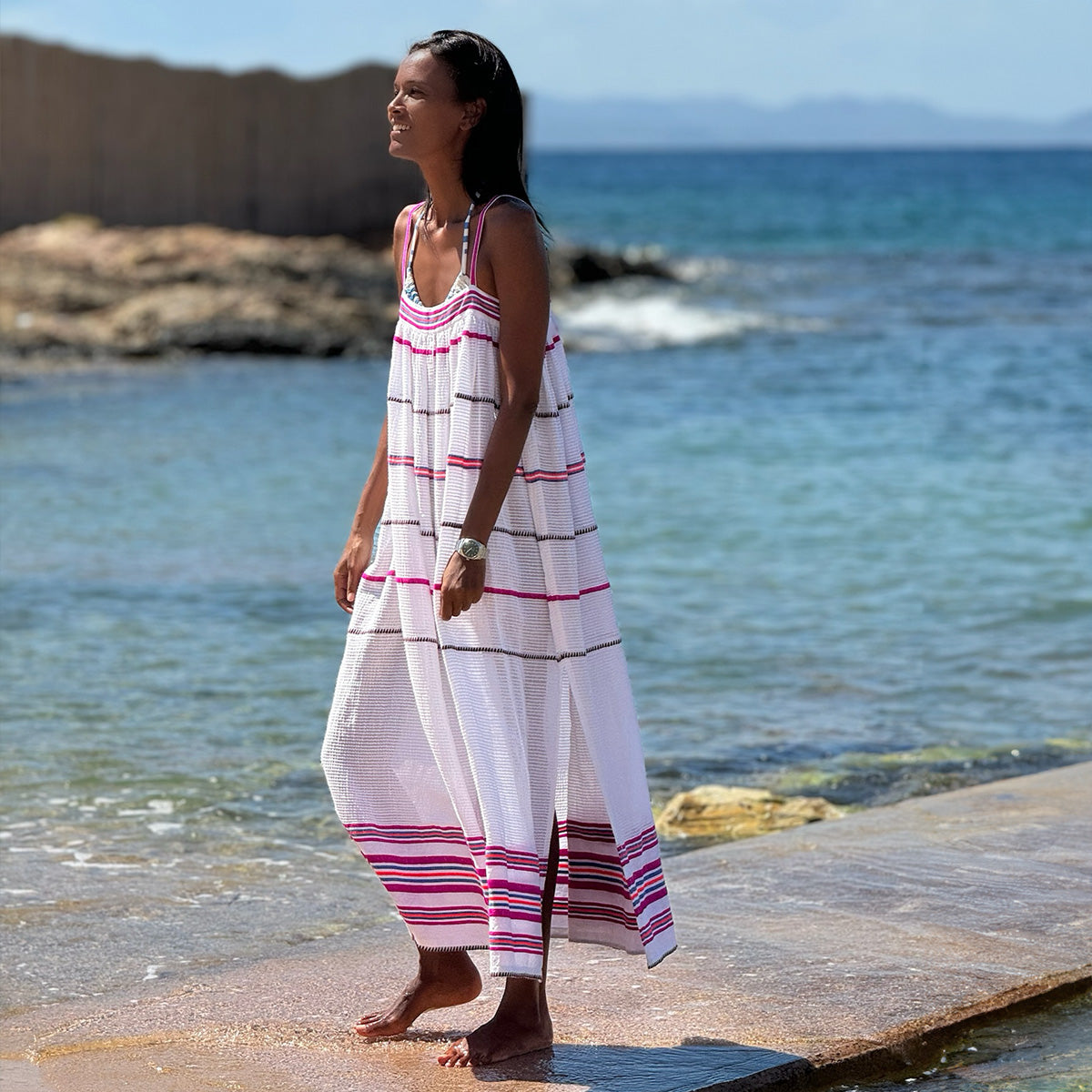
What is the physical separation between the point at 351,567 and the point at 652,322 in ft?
74.5

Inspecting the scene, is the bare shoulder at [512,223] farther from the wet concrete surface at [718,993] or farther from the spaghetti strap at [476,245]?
the wet concrete surface at [718,993]

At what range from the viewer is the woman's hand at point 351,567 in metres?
3.12

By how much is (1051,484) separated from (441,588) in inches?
376

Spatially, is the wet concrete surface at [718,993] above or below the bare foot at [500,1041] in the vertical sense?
below

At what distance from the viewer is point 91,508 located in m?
10.7

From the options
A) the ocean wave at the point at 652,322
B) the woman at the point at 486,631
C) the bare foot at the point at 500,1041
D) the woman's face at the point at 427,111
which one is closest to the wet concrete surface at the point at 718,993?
the bare foot at the point at 500,1041

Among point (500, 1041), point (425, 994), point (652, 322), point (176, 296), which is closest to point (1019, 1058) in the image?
point (500, 1041)

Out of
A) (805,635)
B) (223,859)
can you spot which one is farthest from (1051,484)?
(223,859)

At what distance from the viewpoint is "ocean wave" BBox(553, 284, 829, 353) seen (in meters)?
22.5

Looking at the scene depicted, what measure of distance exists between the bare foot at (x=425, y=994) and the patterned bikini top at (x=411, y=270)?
1.14 meters

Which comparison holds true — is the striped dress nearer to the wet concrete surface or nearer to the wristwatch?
the wristwatch

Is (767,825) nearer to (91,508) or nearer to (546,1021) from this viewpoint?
(546,1021)

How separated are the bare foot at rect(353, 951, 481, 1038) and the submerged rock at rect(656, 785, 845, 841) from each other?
1899mm

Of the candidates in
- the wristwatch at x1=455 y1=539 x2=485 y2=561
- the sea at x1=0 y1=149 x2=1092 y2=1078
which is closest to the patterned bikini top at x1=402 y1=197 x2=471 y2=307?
the wristwatch at x1=455 y1=539 x2=485 y2=561
